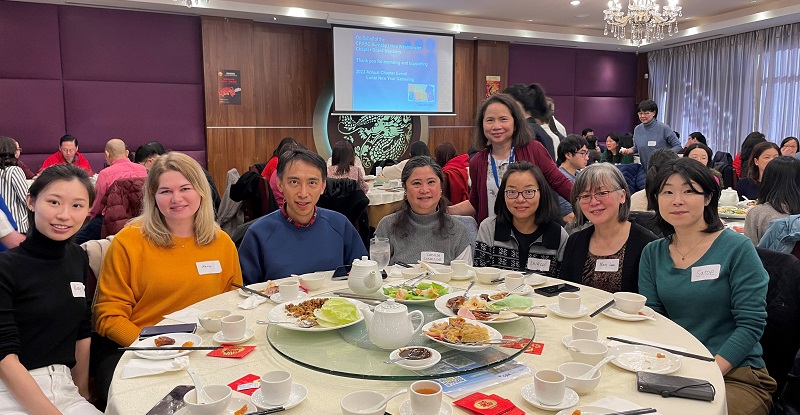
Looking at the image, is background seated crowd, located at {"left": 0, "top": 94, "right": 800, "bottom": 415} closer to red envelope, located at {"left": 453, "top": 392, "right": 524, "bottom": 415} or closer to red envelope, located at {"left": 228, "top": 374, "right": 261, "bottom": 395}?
red envelope, located at {"left": 228, "top": 374, "right": 261, "bottom": 395}

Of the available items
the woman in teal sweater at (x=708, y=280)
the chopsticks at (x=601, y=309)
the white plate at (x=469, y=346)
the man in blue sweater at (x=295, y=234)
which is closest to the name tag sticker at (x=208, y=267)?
the man in blue sweater at (x=295, y=234)

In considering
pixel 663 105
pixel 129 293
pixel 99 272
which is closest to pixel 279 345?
pixel 129 293

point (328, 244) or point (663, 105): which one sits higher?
point (663, 105)

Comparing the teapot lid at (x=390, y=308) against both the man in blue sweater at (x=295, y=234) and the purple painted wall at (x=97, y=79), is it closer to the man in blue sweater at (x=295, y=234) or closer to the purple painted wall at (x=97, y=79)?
the man in blue sweater at (x=295, y=234)

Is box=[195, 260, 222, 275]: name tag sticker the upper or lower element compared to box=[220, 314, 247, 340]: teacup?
upper

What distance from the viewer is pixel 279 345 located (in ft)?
4.91

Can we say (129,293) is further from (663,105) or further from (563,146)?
(663,105)

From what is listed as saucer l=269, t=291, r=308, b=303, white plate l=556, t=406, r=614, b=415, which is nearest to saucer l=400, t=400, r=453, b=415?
white plate l=556, t=406, r=614, b=415

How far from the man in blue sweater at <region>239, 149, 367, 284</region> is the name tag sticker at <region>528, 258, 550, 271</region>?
891 mm

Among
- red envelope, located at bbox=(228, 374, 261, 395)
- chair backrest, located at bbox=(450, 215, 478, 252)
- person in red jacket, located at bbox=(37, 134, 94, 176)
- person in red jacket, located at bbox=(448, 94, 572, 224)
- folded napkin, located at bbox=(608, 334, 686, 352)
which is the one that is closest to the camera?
red envelope, located at bbox=(228, 374, 261, 395)

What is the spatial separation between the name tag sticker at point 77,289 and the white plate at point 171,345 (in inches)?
17.7

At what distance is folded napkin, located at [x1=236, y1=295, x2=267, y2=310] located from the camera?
184 cm

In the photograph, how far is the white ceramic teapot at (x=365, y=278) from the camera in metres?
1.89

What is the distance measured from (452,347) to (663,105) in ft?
37.3
